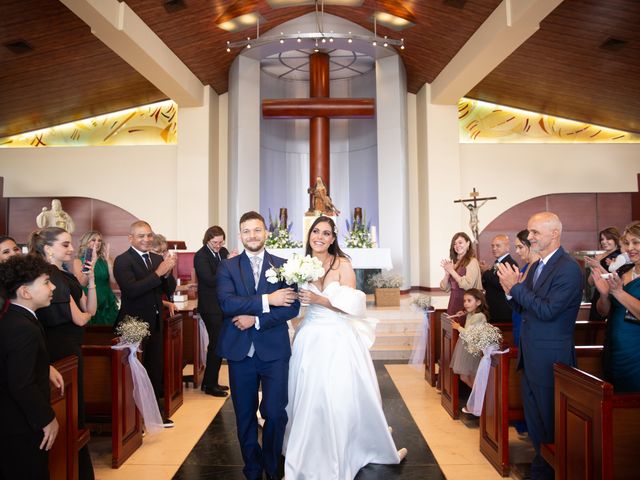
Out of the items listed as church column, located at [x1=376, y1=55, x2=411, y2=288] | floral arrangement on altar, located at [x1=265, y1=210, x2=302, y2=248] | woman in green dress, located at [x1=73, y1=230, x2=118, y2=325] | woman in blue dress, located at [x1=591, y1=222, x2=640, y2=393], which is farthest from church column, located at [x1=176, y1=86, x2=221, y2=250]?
woman in blue dress, located at [x1=591, y1=222, x2=640, y2=393]

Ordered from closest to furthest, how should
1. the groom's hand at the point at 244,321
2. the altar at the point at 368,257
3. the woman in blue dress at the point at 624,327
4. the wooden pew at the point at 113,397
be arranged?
the woman in blue dress at the point at 624,327, the groom's hand at the point at 244,321, the wooden pew at the point at 113,397, the altar at the point at 368,257

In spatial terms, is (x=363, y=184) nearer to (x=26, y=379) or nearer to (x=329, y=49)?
(x=329, y=49)

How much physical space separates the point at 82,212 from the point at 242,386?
10.8m

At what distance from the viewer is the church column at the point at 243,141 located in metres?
11.7

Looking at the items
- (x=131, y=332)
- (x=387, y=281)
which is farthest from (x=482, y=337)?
(x=387, y=281)

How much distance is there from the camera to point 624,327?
315 cm

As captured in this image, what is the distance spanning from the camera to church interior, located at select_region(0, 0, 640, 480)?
8609 mm

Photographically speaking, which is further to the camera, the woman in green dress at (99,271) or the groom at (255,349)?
the woman in green dress at (99,271)

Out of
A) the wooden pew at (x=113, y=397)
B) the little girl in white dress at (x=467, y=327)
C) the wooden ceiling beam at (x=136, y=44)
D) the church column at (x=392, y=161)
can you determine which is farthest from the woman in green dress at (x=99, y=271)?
the church column at (x=392, y=161)

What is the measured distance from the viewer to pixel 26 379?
2238 millimetres

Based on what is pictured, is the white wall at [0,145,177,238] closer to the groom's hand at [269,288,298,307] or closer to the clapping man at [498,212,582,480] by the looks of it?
the groom's hand at [269,288,298,307]

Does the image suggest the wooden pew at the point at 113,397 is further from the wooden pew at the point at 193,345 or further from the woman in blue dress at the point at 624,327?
the woman in blue dress at the point at 624,327

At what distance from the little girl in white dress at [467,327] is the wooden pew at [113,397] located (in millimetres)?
2640

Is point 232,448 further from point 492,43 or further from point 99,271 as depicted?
point 492,43
